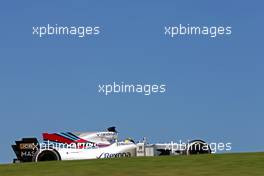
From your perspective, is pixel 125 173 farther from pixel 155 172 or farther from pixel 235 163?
pixel 235 163

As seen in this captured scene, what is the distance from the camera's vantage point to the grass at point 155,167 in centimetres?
1388

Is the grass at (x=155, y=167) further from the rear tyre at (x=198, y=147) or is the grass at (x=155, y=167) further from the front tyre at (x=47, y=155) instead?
the front tyre at (x=47, y=155)

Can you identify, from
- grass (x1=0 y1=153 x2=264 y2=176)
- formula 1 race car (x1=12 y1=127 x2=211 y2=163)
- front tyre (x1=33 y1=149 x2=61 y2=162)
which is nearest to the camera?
grass (x1=0 y1=153 x2=264 y2=176)

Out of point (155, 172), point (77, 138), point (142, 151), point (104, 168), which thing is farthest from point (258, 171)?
point (77, 138)

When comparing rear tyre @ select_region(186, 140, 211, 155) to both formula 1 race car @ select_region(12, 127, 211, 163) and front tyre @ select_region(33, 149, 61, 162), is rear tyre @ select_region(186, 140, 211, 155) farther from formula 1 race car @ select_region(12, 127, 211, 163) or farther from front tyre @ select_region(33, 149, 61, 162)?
front tyre @ select_region(33, 149, 61, 162)

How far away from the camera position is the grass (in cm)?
1388

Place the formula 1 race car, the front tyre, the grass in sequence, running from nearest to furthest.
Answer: the grass < the front tyre < the formula 1 race car

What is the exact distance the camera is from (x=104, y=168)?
582 inches

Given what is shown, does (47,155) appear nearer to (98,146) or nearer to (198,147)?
(98,146)

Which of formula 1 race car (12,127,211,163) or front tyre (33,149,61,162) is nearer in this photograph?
front tyre (33,149,61,162)

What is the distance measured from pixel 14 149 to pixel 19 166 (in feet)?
43.1

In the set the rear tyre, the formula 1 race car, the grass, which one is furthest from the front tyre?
the grass

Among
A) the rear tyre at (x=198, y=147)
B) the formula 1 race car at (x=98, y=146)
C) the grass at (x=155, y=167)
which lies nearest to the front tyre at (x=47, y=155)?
the formula 1 race car at (x=98, y=146)

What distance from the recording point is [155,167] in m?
14.8
